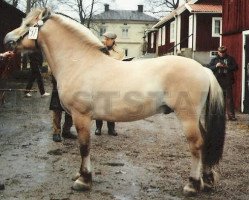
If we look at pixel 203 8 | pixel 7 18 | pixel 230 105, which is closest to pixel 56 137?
pixel 230 105

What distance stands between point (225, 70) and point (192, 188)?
7157 millimetres

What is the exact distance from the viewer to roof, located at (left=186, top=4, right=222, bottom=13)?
28438 millimetres

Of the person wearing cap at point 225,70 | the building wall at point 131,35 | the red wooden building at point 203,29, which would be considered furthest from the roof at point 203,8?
the building wall at point 131,35

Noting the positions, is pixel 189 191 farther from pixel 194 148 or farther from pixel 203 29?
pixel 203 29

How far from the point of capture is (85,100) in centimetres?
507

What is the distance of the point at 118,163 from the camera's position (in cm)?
652

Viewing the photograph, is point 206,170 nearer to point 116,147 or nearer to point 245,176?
point 245,176

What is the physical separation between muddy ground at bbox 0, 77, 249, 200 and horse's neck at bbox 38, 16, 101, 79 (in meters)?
1.52

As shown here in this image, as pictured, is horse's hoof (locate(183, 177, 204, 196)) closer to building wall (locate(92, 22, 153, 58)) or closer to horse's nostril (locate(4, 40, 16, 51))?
horse's nostril (locate(4, 40, 16, 51))

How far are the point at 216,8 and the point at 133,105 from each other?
Answer: 2615 centimetres

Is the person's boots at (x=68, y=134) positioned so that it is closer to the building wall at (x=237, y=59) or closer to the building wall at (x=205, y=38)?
the building wall at (x=237, y=59)

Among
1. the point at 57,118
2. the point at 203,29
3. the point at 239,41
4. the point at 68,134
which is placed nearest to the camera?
the point at 57,118

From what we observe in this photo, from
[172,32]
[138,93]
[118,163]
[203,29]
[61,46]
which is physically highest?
[172,32]

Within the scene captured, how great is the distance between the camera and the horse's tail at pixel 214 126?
199 inches
